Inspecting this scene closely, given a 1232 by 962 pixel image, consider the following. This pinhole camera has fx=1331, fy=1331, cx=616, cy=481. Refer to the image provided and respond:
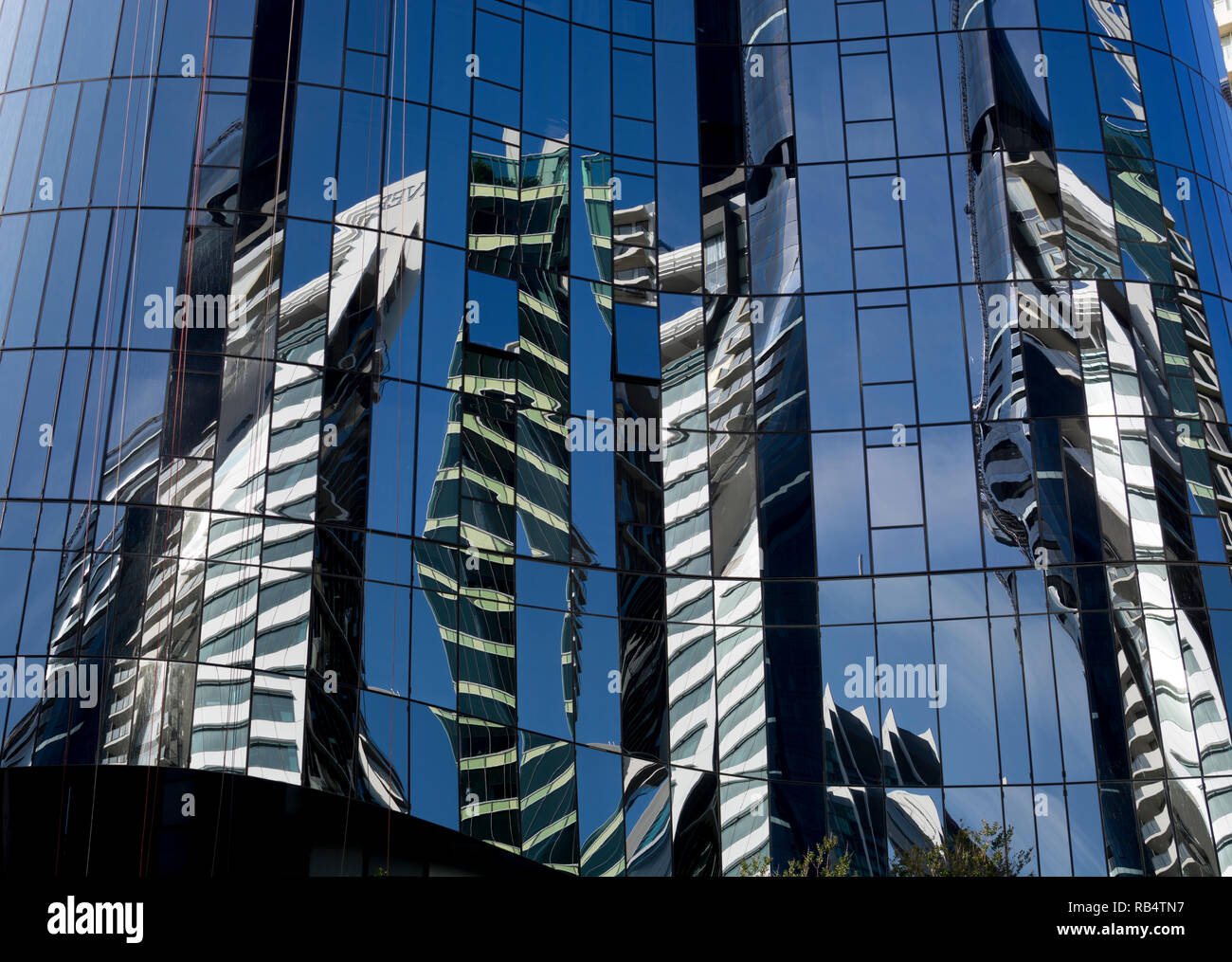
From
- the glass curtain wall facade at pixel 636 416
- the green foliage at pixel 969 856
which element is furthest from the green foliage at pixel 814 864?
the green foliage at pixel 969 856

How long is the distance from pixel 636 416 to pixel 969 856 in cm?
992

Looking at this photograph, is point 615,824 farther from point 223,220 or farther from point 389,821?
point 223,220

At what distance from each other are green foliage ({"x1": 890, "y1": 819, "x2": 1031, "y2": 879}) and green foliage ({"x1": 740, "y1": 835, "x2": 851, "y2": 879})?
0.88 m

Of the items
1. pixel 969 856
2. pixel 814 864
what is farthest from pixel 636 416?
pixel 969 856

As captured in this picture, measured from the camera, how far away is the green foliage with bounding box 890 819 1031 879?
2258 centimetres

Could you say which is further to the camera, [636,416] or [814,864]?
[636,416]

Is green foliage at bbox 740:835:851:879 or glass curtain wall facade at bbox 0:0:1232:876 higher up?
glass curtain wall facade at bbox 0:0:1232:876

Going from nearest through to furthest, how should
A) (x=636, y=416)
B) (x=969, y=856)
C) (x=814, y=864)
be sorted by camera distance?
(x=969, y=856) → (x=814, y=864) → (x=636, y=416)

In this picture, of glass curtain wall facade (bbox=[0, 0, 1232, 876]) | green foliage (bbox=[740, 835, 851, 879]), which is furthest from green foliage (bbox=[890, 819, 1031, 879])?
green foliage (bbox=[740, 835, 851, 879])

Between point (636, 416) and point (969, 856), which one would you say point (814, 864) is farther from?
point (636, 416)

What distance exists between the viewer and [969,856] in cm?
2266

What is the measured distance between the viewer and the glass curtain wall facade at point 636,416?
A: 21.2 m

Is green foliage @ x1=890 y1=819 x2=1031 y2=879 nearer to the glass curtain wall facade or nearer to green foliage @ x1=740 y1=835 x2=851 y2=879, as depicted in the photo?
the glass curtain wall facade

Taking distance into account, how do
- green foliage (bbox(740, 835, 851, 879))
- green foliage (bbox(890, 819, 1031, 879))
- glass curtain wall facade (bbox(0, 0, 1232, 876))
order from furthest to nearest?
green foliage (bbox(740, 835, 851, 879))
green foliage (bbox(890, 819, 1031, 879))
glass curtain wall facade (bbox(0, 0, 1232, 876))
